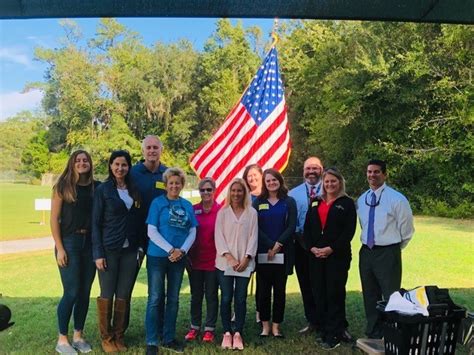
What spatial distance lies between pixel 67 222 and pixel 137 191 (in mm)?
624

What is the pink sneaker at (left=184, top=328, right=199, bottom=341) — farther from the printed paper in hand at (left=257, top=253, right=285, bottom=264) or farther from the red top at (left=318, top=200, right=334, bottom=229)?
the red top at (left=318, top=200, right=334, bottom=229)

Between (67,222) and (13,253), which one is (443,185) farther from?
(67,222)

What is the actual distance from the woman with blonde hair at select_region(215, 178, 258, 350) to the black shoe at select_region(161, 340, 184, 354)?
37cm

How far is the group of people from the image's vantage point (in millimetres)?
4137

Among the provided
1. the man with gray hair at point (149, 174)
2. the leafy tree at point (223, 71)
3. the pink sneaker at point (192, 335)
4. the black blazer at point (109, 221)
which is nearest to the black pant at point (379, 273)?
the pink sneaker at point (192, 335)

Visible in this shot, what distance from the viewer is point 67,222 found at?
412 cm

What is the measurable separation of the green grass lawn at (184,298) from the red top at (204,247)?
714 millimetres

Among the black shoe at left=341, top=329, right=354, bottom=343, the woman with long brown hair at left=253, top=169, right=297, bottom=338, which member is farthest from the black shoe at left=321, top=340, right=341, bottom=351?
the woman with long brown hair at left=253, top=169, right=297, bottom=338

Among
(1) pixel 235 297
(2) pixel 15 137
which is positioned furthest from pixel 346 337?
(2) pixel 15 137

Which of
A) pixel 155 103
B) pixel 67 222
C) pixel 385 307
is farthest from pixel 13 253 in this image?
pixel 155 103

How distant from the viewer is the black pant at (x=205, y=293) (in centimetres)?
460

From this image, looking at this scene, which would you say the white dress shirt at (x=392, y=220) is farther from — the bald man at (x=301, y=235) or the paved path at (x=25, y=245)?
the paved path at (x=25, y=245)

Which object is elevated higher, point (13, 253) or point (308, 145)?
point (308, 145)

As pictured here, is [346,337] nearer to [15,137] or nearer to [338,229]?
[338,229]
